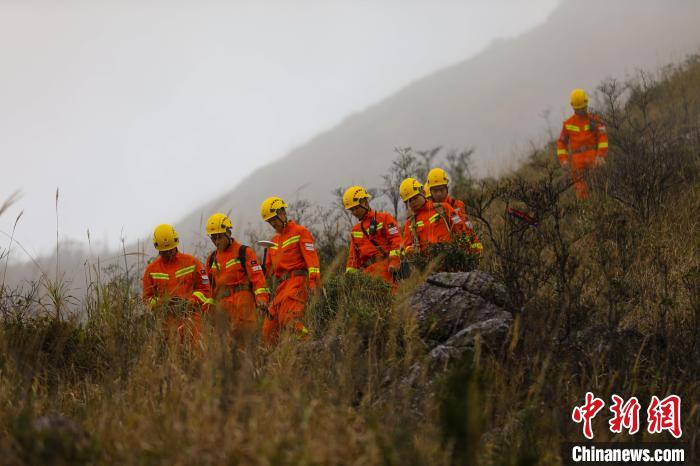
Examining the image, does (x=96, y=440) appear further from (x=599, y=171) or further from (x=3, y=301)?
(x=599, y=171)

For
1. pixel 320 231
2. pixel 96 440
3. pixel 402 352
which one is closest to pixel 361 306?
pixel 402 352

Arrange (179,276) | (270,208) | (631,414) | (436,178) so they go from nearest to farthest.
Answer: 1. (631,414)
2. (179,276)
3. (270,208)
4. (436,178)

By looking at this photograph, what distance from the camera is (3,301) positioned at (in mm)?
4562

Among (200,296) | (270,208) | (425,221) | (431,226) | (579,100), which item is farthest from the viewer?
(579,100)

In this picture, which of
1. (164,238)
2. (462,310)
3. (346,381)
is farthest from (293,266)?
(346,381)

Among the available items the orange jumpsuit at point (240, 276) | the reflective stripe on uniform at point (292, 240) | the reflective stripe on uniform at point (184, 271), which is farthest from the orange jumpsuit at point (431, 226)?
the reflective stripe on uniform at point (184, 271)

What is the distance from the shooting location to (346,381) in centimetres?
290

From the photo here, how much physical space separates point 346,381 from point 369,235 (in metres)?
5.06

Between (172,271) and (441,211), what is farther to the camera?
(441,211)

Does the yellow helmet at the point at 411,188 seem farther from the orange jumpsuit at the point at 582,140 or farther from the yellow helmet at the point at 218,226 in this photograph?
the orange jumpsuit at the point at 582,140

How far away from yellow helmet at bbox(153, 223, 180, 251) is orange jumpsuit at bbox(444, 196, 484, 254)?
3602mm

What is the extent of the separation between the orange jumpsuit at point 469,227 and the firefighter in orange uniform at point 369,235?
866 mm

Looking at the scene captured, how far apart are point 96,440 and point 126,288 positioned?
2.21m

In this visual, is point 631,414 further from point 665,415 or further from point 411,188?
point 411,188
